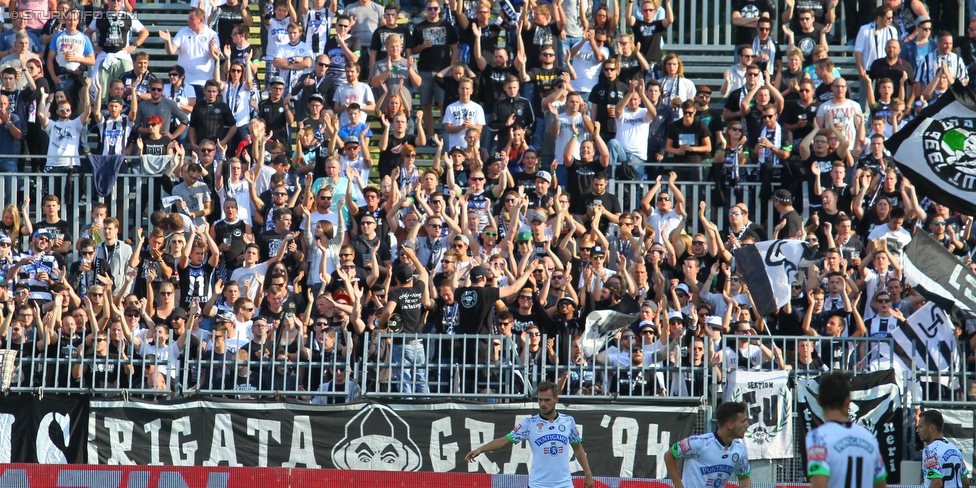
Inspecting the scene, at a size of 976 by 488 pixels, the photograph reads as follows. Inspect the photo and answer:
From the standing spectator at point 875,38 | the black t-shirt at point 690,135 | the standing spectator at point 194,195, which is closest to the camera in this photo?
the standing spectator at point 194,195

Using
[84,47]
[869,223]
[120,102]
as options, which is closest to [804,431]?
[869,223]

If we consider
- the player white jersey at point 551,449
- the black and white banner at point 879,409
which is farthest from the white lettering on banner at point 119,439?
the black and white banner at point 879,409

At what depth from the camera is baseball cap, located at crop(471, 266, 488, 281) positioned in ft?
55.7

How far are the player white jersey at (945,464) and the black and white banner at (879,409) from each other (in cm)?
286

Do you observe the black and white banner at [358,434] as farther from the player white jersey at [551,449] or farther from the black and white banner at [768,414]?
the player white jersey at [551,449]

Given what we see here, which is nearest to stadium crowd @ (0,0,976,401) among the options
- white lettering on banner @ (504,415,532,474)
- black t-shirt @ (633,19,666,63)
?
black t-shirt @ (633,19,666,63)

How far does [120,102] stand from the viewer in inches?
805

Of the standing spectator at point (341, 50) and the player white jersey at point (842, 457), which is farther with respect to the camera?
the standing spectator at point (341, 50)

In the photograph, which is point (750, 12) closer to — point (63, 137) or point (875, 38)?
point (875, 38)

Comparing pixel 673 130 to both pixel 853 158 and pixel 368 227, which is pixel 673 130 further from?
pixel 368 227

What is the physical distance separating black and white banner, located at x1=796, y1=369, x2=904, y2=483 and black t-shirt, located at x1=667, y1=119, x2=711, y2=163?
659 centimetres

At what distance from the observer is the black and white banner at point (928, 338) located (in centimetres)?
1469

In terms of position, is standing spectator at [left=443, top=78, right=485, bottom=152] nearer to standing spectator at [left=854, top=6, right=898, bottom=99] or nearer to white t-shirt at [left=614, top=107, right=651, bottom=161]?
white t-shirt at [left=614, top=107, right=651, bottom=161]

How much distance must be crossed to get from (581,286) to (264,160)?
197 inches
